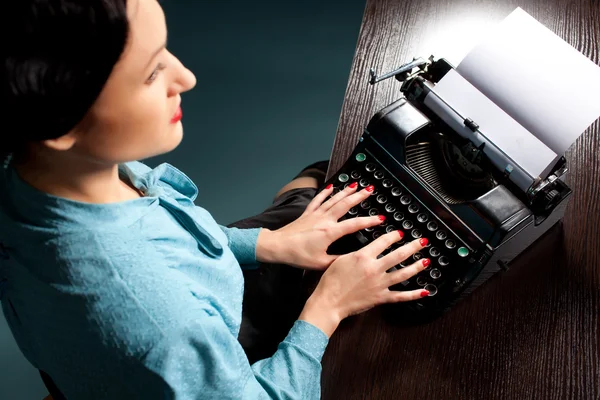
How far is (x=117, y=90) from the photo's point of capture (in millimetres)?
750

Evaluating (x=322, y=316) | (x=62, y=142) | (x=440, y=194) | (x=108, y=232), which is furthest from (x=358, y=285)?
(x=62, y=142)

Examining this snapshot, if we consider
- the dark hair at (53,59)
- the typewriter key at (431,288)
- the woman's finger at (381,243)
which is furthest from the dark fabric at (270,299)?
the dark hair at (53,59)

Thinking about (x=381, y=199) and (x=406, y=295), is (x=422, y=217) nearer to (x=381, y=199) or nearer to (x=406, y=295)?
(x=381, y=199)

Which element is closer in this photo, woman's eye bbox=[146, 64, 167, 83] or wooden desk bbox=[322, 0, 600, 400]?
woman's eye bbox=[146, 64, 167, 83]

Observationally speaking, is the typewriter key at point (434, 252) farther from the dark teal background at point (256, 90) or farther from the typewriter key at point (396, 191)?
the dark teal background at point (256, 90)

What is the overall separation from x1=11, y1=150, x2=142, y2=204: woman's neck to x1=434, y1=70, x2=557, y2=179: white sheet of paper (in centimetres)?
82

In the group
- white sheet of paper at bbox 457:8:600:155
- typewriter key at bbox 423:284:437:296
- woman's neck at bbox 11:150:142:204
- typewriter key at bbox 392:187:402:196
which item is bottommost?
woman's neck at bbox 11:150:142:204

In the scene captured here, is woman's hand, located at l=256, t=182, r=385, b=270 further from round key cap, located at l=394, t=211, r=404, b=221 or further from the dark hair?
the dark hair

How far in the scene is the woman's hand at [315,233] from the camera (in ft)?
4.37

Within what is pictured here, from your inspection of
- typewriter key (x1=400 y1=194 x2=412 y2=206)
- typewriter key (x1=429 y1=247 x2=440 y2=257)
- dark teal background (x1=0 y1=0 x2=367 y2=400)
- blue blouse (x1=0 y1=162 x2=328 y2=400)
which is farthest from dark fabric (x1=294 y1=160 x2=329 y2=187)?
blue blouse (x1=0 y1=162 x2=328 y2=400)

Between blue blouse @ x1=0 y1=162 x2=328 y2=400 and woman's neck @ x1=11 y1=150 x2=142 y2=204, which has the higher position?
woman's neck @ x1=11 y1=150 x2=142 y2=204

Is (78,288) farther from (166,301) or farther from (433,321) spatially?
(433,321)

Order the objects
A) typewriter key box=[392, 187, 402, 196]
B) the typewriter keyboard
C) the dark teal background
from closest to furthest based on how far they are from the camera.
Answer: the typewriter keyboard
typewriter key box=[392, 187, 402, 196]
the dark teal background

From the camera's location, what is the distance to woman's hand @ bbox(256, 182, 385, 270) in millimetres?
1332
